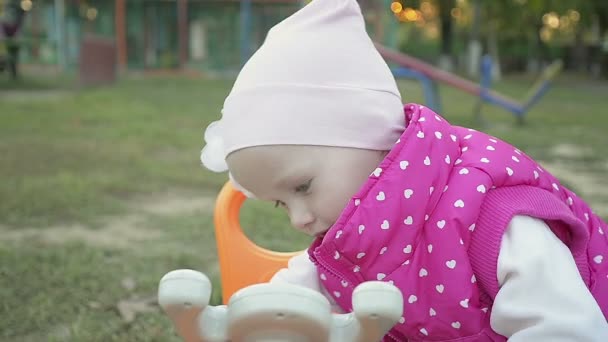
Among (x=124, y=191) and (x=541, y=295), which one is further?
(x=124, y=191)

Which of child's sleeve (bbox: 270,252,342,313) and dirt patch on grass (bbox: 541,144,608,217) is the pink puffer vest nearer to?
child's sleeve (bbox: 270,252,342,313)

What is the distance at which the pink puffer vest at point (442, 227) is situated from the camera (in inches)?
33.3

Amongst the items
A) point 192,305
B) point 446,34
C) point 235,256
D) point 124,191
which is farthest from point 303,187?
point 446,34

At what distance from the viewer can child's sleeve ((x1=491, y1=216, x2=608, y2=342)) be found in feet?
2.52

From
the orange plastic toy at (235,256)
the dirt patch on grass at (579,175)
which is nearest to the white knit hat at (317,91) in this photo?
the orange plastic toy at (235,256)

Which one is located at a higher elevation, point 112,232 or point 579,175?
point 112,232

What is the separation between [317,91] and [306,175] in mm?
103

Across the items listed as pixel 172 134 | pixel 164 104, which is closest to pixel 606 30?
pixel 164 104

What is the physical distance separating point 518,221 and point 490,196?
5cm

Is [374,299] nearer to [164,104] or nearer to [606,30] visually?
[164,104]

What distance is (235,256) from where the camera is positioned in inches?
→ 51.4

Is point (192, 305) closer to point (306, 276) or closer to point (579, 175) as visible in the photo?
point (306, 276)

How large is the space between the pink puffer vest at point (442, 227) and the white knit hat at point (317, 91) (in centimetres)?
5

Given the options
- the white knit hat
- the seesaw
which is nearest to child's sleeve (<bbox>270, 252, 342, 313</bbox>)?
the white knit hat
